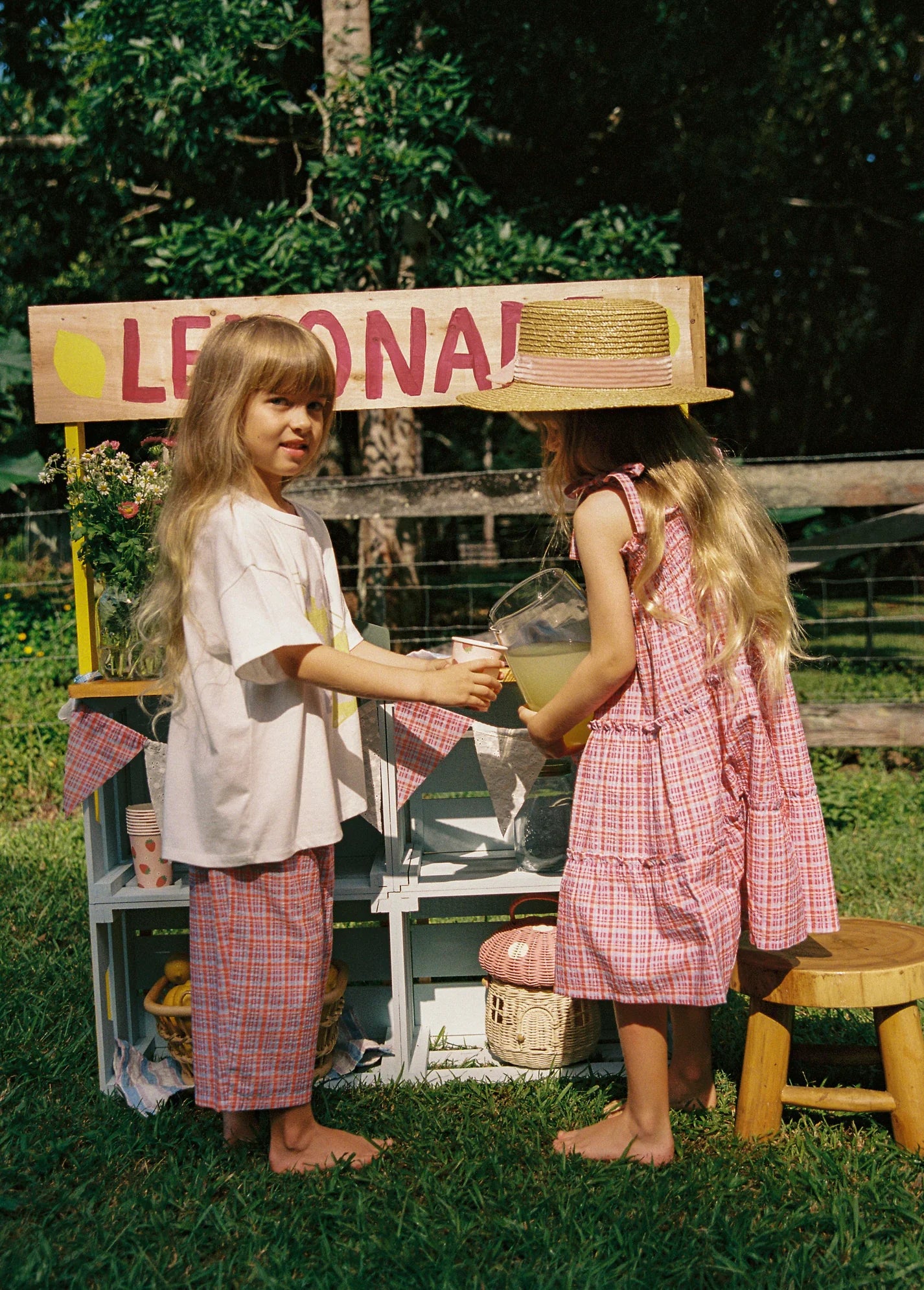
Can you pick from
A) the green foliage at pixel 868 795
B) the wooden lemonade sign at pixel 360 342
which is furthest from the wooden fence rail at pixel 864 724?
the wooden lemonade sign at pixel 360 342

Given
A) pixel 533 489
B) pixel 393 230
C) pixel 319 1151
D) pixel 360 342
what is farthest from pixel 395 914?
pixel 393 230

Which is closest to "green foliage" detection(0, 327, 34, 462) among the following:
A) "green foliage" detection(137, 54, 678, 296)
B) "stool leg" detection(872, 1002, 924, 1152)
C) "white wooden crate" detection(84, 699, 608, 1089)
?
"green foliage" detection(137, 54, 678, 296)

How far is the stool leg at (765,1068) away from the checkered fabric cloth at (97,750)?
1.61 meters

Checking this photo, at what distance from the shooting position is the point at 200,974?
101 inches

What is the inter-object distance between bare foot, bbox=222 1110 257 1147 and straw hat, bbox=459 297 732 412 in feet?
5.65

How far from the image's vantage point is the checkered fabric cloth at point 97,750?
2.85 metres

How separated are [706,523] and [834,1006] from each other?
107 centimetres

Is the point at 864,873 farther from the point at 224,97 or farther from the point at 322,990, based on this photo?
the point at 224,97

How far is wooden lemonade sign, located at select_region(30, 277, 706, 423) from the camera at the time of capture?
3.16 meters

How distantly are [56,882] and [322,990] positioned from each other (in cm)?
237

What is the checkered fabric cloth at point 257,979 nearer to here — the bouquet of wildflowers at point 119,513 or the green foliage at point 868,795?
the bouquet of wildflowers at point 119,513

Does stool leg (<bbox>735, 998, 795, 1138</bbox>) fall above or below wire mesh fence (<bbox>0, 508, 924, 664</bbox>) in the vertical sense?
below

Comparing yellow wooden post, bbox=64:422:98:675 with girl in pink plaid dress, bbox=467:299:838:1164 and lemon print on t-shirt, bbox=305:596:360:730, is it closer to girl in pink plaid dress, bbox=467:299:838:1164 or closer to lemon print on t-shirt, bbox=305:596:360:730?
lemon print on t-shirt, bbox=305:596:360:730

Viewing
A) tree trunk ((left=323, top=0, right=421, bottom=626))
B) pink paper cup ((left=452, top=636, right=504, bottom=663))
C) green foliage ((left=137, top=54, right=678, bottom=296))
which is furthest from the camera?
tree trunk ((left=323, top=0, right=421, bottom=626))
